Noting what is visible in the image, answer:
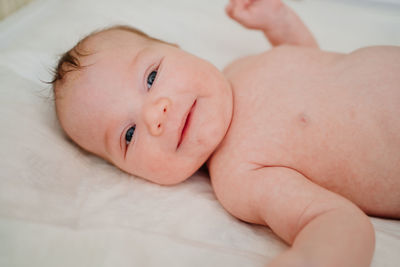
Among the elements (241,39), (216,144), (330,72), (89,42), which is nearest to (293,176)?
(216,144)

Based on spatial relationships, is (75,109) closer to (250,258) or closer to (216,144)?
(216,144)

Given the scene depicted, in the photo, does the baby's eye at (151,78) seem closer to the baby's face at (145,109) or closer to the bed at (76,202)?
the baby's face at (145,109)

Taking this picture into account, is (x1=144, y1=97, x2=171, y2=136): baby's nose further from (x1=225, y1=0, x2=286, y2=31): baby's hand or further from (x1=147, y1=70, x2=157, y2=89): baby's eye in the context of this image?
(x1=225, y1=0, x2=286, y2=31): baby's hand

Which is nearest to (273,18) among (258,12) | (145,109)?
(258,12)

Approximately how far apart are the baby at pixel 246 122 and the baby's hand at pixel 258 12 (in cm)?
37

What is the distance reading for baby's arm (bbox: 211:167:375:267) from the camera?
0.63 metres

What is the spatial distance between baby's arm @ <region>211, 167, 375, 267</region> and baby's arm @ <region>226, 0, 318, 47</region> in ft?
2.08

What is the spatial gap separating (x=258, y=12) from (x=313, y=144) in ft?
2.05

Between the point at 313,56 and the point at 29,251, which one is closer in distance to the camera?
the point at 29,251

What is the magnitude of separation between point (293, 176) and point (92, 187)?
48 centimetres

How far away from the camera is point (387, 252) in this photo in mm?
745

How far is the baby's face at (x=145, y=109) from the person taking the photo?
0.90 m

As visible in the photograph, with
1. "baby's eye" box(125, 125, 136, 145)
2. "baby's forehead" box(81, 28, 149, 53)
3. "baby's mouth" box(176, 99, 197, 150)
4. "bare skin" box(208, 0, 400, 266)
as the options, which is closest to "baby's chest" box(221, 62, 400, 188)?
"bare skin" box(208, 0, 400, 266)

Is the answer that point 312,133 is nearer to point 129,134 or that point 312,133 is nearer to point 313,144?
point 313,144
